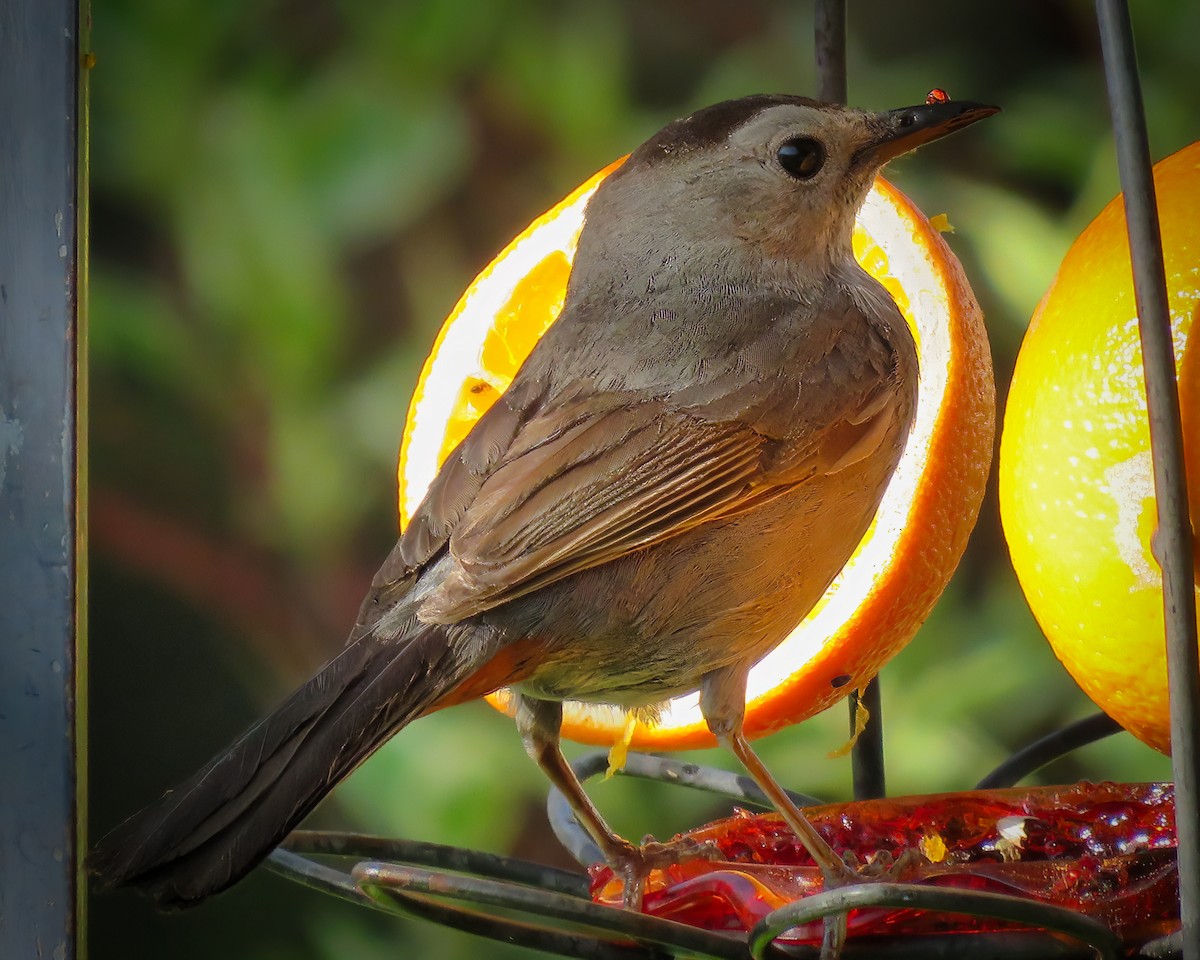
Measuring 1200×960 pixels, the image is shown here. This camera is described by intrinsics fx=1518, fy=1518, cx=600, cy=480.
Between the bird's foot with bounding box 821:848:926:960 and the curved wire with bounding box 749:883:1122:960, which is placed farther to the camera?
the bird's foot with bounding box 821:848:926:960

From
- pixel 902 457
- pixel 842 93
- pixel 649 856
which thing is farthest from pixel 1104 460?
pixel 842 93

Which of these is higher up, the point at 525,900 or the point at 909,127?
the point at 909,127

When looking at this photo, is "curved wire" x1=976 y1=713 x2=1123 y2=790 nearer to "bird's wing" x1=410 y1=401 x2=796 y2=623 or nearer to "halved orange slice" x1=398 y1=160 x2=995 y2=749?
"halved orange slice" x1=398 y1=160 x2=995 y2=749

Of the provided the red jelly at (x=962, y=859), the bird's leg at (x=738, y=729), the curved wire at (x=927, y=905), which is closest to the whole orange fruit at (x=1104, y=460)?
the red jelly at (x=962, y=859)

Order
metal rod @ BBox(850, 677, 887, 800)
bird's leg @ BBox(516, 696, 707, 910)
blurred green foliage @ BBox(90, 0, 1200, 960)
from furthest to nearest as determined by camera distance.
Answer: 1. blurred green foliage @ BBox(90, 0, 1200, 960)
2. metal rod @ BBox(850, 677, 887, 800)
3. bird's leg @ BBox(516, 696, 707, 910)

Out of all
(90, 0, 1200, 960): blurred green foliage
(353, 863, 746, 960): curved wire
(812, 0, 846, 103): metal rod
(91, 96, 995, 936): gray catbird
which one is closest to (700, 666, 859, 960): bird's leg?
(91, 96, 995, 936): gray catbird

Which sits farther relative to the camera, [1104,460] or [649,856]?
[649,856]

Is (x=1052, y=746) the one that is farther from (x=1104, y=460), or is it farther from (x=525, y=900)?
(x=525, y=900)

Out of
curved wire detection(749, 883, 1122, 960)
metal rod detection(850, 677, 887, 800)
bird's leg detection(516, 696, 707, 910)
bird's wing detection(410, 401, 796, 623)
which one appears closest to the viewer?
curved wire detection(749, 883, 1122, 960)
